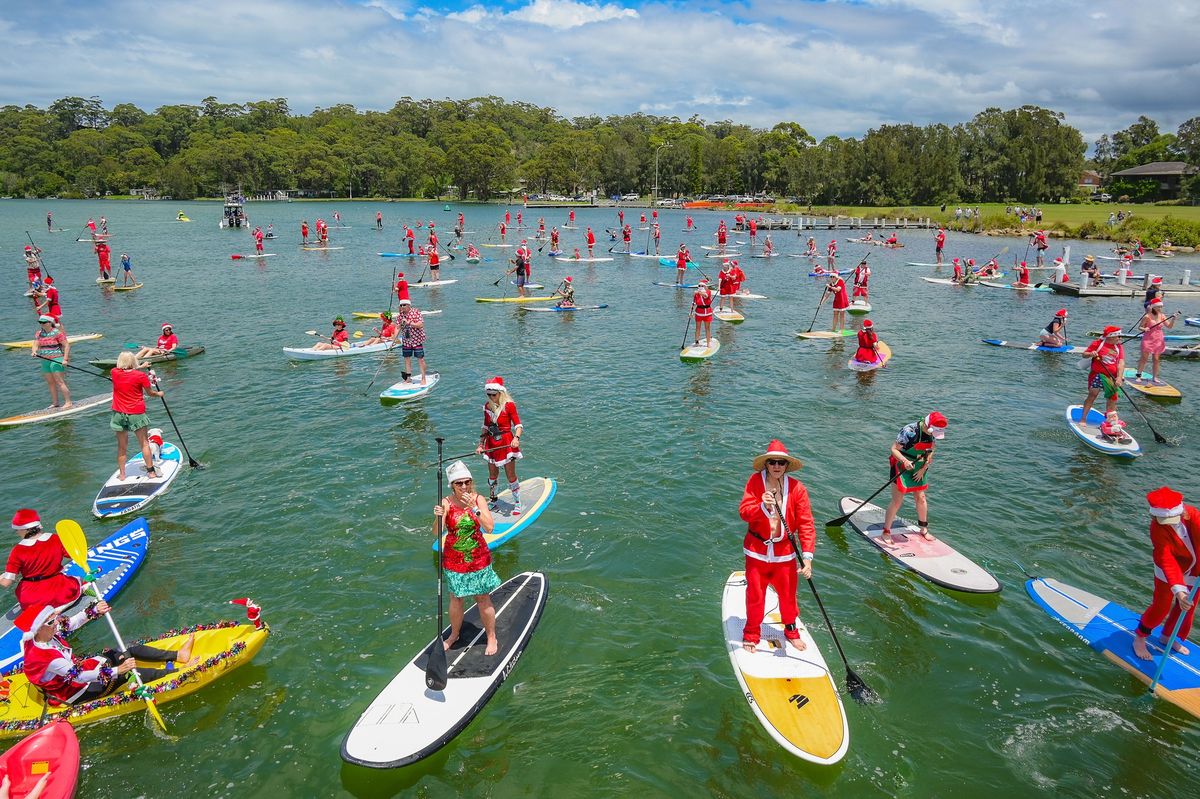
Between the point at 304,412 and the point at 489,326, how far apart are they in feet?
40.9

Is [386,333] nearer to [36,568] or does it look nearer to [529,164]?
[36,568]

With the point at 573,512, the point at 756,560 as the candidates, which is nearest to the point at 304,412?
the point at 573,512

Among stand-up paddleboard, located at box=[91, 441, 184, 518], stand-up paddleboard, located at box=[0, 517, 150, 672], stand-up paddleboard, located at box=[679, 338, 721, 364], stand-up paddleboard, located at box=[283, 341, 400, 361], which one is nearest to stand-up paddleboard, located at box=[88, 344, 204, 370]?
stand-up paddleboard, located at box=[283, 341, 400, 361]

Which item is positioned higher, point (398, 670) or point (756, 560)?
point (756, 560)

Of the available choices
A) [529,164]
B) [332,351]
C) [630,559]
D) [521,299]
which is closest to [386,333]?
[332,351]

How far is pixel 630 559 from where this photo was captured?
11.6 metres

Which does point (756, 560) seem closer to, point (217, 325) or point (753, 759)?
point (753, 759)

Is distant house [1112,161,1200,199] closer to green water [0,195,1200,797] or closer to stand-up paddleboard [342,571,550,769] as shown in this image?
green water [0,195,1200,797]

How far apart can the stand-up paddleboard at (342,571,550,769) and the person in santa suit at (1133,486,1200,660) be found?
319 inches

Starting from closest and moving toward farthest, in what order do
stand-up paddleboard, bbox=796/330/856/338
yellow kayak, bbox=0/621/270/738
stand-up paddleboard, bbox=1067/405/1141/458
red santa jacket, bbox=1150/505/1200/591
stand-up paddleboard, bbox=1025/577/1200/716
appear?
yellow kayak, bbox=0/621/270/738 → red santa jacket, bbox=1150/505/1200/591 → stand-up paddleboard, bbox=1025/577/1200/716 → stand-up paddleboard, bbox=1067/405/1141/458 → stand-up paddleboard, bbox=796/330/856/338

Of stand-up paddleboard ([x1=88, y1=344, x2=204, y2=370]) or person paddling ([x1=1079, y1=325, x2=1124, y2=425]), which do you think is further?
stand-up paddleboard ([x1=88, y1=344, x2=204, y2=370])

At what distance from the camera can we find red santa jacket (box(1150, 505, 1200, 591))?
7.95 meters

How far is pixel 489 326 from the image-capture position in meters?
29.9

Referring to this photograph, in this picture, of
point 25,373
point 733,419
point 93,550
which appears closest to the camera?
point 93,550
